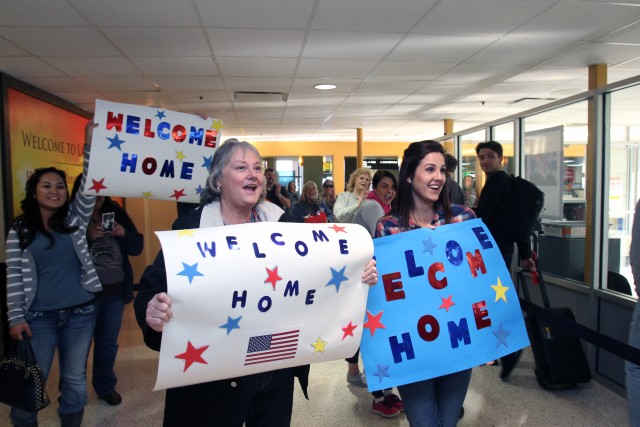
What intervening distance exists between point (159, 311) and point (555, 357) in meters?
3.11

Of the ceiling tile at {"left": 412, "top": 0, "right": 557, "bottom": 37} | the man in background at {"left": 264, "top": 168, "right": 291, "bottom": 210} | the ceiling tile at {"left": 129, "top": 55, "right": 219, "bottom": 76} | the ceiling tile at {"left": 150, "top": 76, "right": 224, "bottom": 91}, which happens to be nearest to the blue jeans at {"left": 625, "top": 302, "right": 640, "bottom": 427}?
the ceiling tile at {"left": 412, "top": 0, "right": 557, "bottom": 37}

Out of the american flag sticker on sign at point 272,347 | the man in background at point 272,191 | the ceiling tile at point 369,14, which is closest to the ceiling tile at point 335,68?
the ceiling tile at point 369,14

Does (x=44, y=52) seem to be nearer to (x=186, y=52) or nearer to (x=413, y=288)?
(x=186, y=52)

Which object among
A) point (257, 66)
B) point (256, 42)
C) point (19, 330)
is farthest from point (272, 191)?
point (19, 330)

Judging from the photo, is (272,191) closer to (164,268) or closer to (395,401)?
(395,401)

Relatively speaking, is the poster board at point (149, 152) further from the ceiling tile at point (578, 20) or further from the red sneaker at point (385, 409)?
the ceiling tile at point (578, 20)

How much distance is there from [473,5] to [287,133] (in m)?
7.89

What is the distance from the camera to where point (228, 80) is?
509cm

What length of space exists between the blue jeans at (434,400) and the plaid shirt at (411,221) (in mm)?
586

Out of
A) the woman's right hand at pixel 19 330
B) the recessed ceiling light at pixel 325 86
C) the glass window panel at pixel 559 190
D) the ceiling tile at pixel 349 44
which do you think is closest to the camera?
the woman's right hand at pixel 19 330

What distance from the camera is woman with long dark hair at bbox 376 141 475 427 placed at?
1695 millimetres

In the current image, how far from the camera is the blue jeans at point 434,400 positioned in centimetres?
169

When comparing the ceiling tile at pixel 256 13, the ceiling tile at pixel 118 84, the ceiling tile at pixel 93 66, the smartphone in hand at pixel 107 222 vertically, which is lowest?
the smartphone in hand at pixel 107 222

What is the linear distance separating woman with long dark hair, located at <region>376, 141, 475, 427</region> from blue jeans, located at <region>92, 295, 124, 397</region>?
6.70ft
